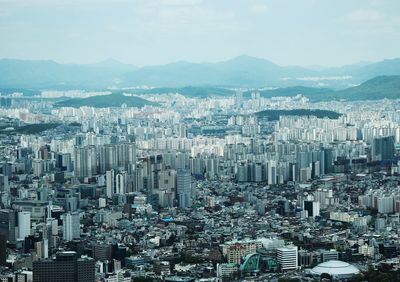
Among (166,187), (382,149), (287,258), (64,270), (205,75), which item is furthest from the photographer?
(205,75)

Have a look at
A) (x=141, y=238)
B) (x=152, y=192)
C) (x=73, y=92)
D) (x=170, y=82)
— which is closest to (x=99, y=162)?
(x=152, y=192)

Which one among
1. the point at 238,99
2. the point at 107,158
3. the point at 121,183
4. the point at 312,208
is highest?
the point at 238,99

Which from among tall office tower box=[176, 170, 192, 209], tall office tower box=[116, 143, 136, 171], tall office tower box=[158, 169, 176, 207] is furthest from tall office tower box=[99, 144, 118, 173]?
tall office tower box=[176, 170, 192, 209]

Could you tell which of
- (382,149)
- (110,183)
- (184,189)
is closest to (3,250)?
(184,189)

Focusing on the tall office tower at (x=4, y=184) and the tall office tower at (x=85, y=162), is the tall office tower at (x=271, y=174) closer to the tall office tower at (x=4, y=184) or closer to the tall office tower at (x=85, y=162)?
the tall office tower at (x=85, y=162)

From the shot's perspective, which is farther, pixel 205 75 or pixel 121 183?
pixel 205 75

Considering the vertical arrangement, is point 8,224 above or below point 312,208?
above

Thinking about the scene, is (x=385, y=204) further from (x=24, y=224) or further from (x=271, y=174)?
(x=24, y=224)
